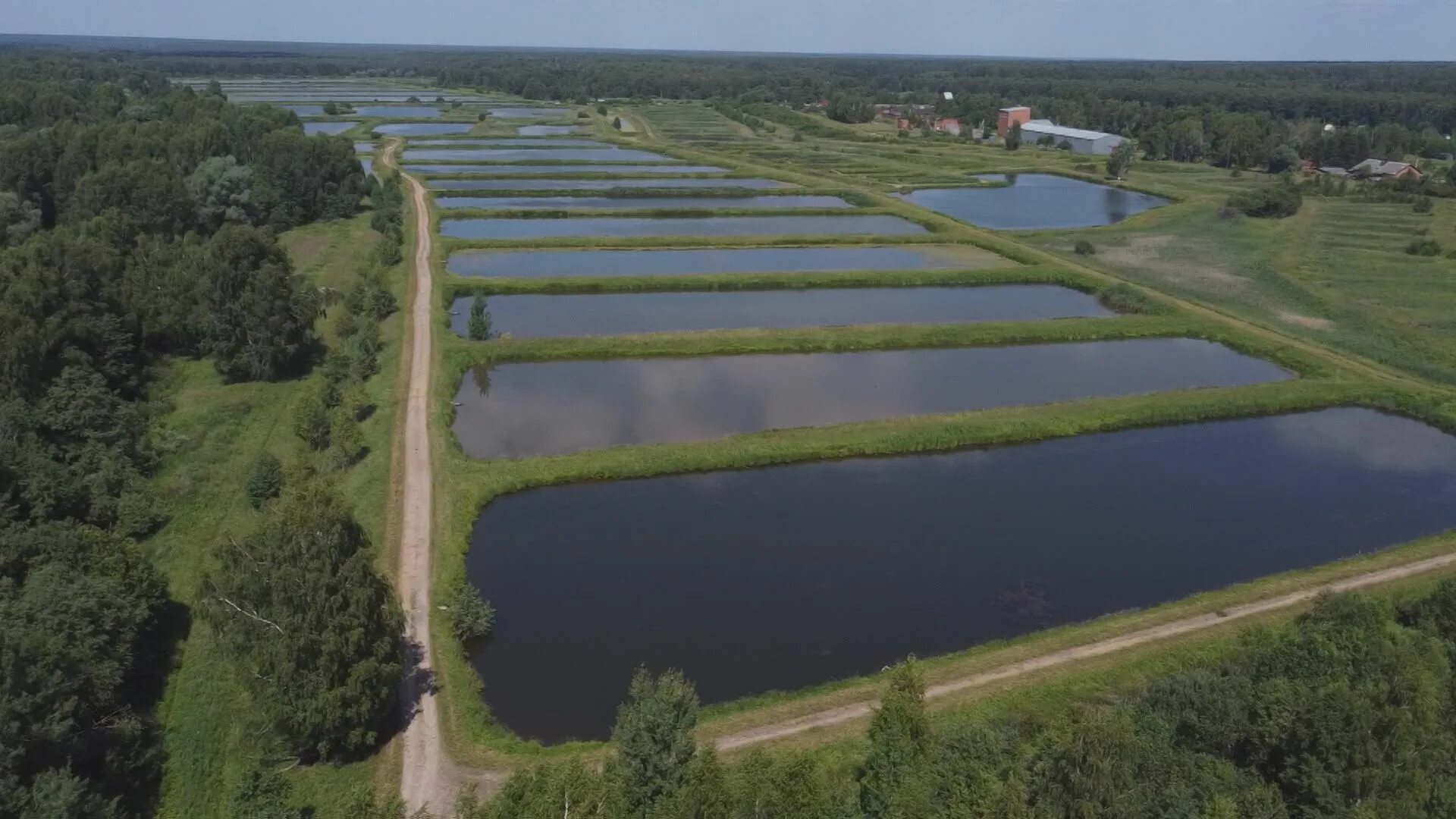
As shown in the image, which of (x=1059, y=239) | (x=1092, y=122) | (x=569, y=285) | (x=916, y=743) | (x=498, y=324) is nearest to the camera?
(x=916, y=743)

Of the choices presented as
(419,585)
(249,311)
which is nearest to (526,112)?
(249,311)

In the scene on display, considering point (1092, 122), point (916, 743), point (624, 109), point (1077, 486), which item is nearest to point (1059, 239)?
point (1077, 486)

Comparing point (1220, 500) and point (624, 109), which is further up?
point (624, 109)

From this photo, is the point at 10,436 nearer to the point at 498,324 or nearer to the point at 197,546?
the point at 197,546

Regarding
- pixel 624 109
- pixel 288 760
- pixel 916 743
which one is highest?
pixel 624 109

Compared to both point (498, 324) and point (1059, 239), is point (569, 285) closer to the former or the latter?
point (498, 324)

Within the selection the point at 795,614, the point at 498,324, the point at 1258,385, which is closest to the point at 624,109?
the point at 498,324

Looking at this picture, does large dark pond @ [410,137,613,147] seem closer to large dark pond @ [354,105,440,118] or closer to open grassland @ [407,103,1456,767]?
large dark pond @ [354,105,440,118]

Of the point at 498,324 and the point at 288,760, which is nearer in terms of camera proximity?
the point at 288,760

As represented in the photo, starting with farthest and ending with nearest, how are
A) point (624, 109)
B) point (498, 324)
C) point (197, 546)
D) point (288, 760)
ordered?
point (624, 109) < point (498, 324) < point (197, 546) < point (288, 760)
